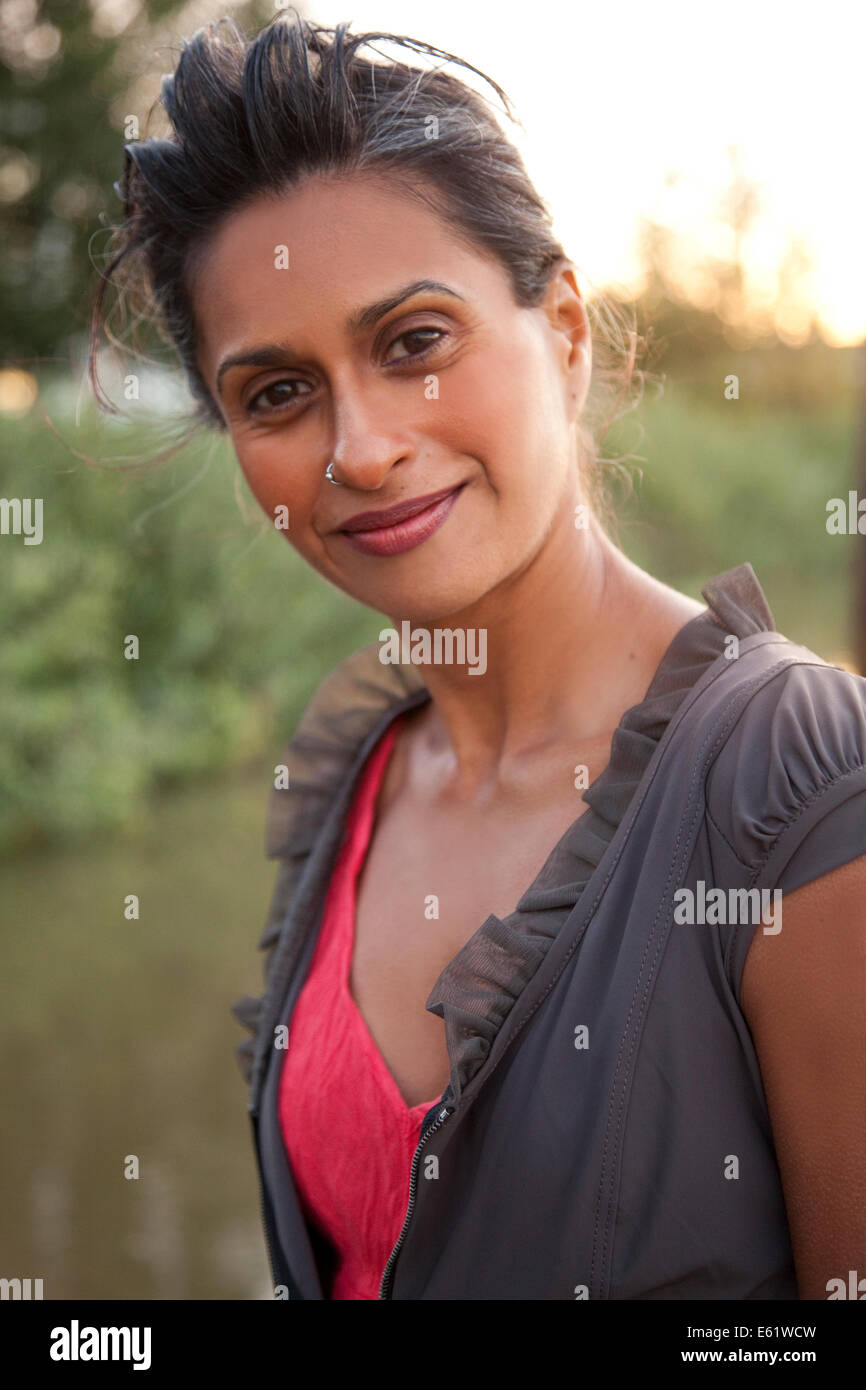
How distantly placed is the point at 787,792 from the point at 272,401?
0.71 m

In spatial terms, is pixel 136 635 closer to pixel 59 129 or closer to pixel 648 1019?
pixel 59 129

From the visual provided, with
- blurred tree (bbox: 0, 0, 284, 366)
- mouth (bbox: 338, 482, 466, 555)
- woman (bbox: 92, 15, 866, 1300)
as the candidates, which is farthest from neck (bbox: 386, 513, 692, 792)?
blurred tree (bbox: 0, 0, 284, 366)

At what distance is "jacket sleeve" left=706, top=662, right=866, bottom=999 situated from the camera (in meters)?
0.94

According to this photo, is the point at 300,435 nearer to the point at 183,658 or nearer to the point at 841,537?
the point at 183,658

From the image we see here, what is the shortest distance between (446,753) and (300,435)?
48 centimetres

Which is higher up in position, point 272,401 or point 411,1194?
point 272,401

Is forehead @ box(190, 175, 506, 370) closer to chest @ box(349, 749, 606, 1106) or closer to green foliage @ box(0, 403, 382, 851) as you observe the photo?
chest @ box(349, 749, 606, 1106)

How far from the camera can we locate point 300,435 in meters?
1.32

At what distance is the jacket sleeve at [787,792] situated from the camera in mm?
939

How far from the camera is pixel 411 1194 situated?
45.0 inches

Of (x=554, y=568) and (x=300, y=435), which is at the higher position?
(x=300, y=435)

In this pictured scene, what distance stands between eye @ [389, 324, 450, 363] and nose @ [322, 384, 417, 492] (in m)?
0.05

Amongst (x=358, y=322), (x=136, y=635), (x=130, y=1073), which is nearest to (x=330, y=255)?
(x=358, y=322)

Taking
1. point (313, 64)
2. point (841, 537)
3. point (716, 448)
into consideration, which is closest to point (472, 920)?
point (313, 64)
